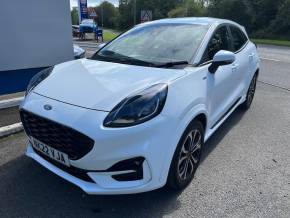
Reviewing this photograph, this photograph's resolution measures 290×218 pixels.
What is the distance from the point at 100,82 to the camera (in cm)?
299

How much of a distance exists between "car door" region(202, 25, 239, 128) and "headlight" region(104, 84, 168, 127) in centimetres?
88

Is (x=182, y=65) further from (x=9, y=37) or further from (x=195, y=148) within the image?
(x=9, y=37)

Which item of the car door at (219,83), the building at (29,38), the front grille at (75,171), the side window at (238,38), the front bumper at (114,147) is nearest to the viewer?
the front bumper at (114,147)

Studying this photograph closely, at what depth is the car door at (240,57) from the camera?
4.44m

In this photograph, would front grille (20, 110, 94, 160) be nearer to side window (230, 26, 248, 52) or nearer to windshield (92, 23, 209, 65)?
windshield (92, 23, 209, 65)

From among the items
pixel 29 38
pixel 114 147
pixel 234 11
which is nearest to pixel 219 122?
pixel 114 147

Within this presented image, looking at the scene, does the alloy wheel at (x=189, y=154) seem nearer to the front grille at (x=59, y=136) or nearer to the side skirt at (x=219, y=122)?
the side skirt at (x=219, y=122)

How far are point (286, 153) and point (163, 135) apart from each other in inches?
90.9

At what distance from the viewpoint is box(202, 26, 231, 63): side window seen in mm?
3622

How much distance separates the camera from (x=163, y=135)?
2.57 m

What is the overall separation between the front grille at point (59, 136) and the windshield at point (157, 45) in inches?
48.5

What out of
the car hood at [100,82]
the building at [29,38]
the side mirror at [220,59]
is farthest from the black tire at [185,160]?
the building at [29,38]

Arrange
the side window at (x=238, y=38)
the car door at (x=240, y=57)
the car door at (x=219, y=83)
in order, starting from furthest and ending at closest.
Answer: the side window at (x=238, y=38) < the car door at (x=240, y=57) < the car door at (x=219, y=83)

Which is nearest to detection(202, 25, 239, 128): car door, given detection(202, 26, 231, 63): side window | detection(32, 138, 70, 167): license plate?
detection(202, 26, 231, 63): side window
